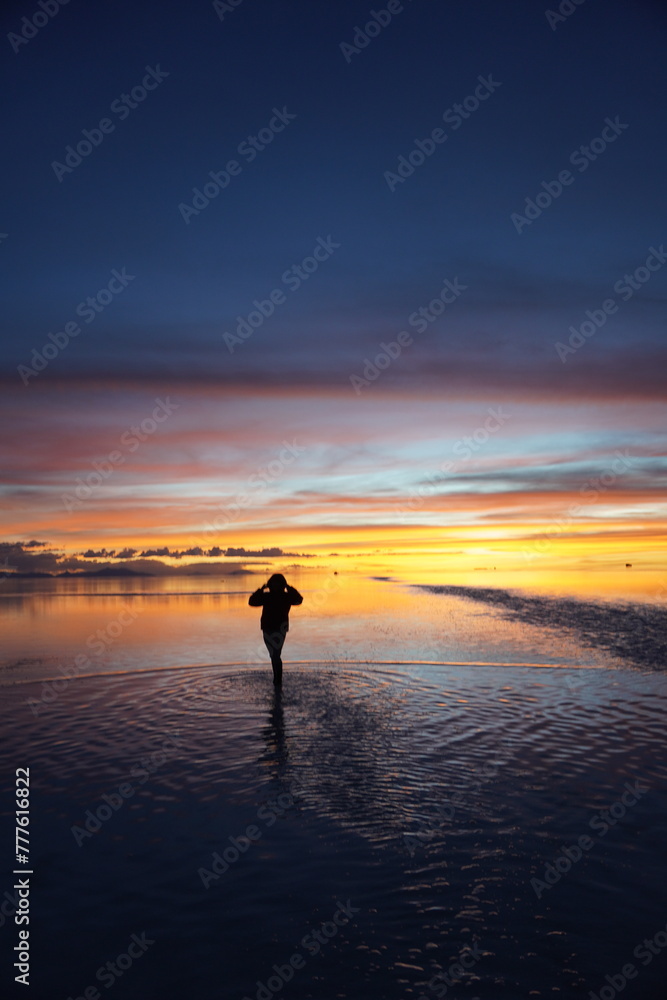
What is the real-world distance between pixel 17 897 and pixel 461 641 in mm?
18850

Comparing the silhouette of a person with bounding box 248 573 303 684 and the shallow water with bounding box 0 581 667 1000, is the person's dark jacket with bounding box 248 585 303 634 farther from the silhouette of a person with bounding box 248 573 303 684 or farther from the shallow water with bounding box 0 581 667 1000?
the shallow water with bounding box 0 581 667 1000

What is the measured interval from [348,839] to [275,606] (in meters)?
9.23

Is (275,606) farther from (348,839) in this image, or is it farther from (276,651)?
(348,839)

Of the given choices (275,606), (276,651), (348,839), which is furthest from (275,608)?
(348,839)

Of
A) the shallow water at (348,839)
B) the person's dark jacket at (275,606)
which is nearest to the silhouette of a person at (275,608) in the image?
the person's dark jacket at (275,606)

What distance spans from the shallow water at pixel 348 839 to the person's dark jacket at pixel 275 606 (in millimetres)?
1896

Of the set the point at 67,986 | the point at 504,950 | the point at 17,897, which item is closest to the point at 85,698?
the point at 17,897

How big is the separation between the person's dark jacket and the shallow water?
190cm

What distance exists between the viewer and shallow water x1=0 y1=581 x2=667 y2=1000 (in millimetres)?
5008

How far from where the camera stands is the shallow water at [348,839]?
5008mm

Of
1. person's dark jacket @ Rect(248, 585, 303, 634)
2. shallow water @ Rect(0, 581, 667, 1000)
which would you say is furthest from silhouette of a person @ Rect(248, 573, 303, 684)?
shallow water @ Rect(0, 581, 667, 1000)

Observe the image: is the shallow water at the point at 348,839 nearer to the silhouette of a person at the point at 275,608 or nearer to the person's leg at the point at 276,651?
the person's leg at the point at 276,651

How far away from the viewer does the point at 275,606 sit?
16.0m

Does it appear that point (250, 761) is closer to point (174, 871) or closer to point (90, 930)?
point (174, 871)
